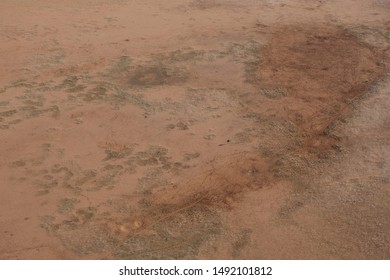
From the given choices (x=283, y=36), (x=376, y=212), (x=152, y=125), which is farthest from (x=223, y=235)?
(x=283, y=36)

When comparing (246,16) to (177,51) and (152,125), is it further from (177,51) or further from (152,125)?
(152,125)

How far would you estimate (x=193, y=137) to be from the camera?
405cm

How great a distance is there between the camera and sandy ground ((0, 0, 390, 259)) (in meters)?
3.08

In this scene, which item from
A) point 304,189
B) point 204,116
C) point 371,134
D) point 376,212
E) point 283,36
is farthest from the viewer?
point 283,36

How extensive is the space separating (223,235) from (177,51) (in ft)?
10.2

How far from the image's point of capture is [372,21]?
6.63 meters

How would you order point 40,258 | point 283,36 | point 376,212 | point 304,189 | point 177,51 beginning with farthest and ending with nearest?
point 283,36
point 177,51
point 304,189
point 376,212
point 40,258

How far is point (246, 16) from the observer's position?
675cm

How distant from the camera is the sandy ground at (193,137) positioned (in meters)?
3.08

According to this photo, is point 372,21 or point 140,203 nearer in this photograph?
point 140,203

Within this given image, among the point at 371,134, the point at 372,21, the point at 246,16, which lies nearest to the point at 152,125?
the point at 371,134

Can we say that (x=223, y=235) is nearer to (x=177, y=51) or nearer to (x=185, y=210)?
(x=185, y=210)

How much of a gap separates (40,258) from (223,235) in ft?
3.80

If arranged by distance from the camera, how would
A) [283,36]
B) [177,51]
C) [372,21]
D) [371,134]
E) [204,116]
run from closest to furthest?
[371,134] → [204,116] → [177,51] → [283,36] → [372,21]
